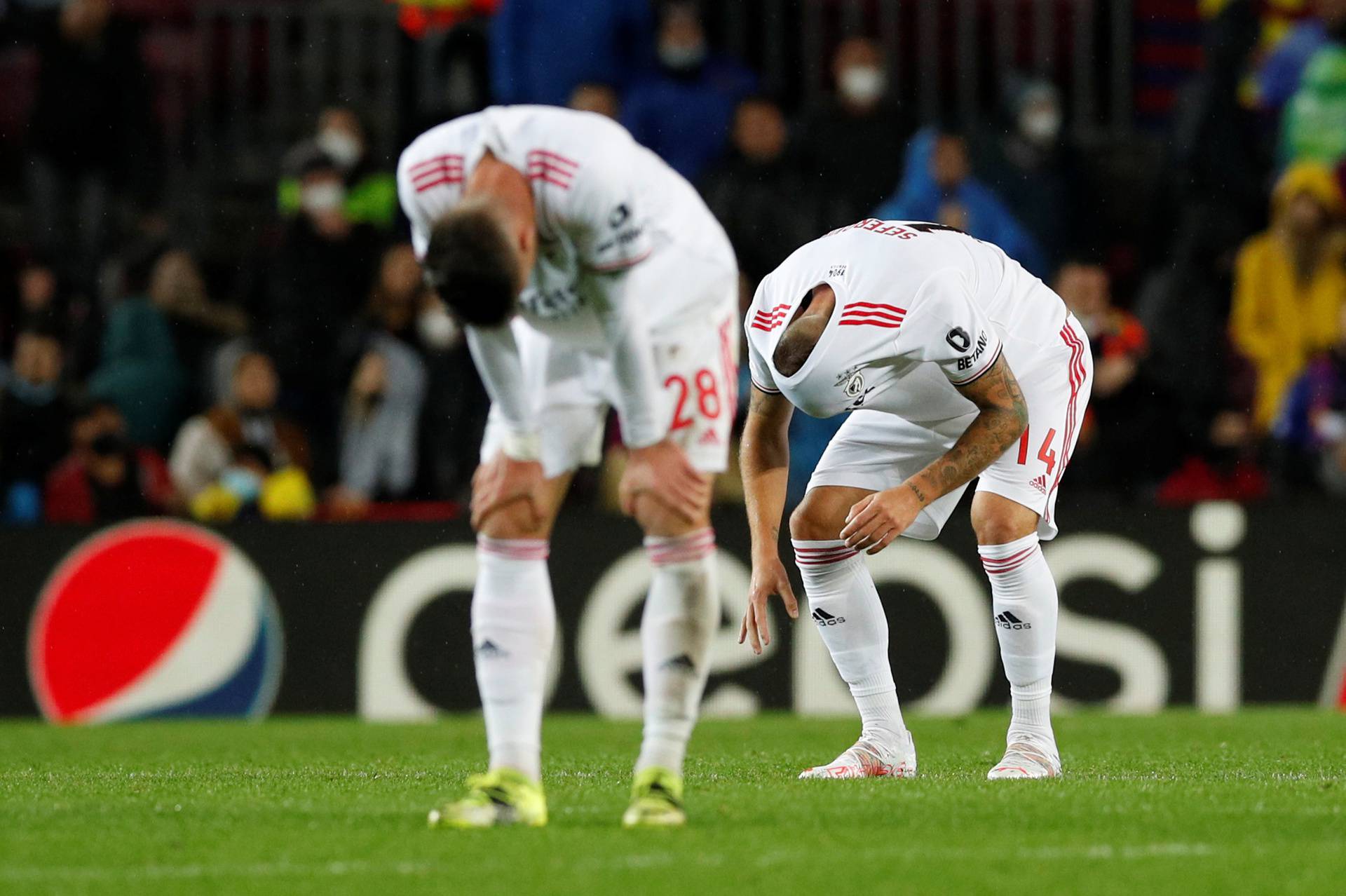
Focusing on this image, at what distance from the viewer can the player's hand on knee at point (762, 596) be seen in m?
6.59

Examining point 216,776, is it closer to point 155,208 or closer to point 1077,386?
point 1077,386

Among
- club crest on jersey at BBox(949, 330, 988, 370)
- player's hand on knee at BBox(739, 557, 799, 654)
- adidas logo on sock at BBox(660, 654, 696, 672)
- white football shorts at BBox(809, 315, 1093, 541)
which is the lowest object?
player's hand on knee at BBox(739, 557, 799, 654)

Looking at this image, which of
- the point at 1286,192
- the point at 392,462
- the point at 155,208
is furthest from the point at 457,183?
the point at 155,208

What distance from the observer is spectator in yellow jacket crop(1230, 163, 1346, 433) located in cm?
1361

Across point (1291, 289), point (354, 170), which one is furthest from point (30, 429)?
point (1291, 289)

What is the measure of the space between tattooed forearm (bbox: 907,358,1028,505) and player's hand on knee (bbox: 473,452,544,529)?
5.28 ft

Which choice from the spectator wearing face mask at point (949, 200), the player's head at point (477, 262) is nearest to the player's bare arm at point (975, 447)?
the player's head at point (477, 262)

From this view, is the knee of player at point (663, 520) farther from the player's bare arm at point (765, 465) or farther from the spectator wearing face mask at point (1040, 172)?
the spectator wearing face mask at point (1040, 172)

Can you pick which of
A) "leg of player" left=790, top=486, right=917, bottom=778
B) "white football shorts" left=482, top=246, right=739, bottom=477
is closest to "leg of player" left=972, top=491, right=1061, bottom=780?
"leg of player" left=790, top=486, right=917, bottom=778

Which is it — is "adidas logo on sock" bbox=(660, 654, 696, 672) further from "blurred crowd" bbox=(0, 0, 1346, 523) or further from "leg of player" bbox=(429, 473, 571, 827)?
"blurred crowd" bbox=(0, 0, 1346, 523)

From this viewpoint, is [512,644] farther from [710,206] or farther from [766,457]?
[710,206]

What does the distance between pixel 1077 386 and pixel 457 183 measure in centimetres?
316

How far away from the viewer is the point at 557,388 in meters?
5.98

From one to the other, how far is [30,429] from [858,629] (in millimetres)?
7687
